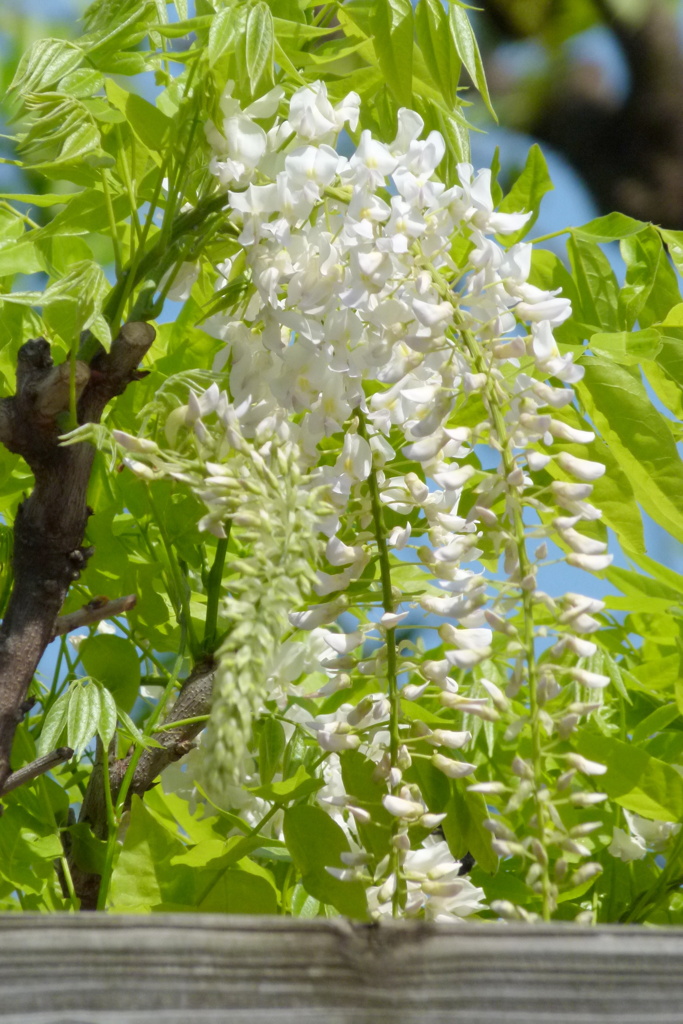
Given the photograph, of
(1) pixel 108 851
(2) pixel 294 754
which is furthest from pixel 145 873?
(2) pixel 294 754

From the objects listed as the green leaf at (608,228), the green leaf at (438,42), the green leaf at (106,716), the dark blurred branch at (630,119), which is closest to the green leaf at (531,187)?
the green leaf at (608,228)

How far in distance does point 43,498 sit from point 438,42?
0.98 ft

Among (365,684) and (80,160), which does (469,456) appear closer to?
(365,684)

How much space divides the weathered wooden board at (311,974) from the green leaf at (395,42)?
15.2 inches

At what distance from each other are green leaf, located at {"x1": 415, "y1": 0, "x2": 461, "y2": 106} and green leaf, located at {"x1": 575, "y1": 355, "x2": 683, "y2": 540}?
164mm

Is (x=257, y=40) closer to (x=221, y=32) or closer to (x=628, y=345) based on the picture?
(x=221, y=32)

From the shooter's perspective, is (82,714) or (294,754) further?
(294,754)

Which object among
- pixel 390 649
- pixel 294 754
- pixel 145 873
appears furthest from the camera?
pixel 294 754

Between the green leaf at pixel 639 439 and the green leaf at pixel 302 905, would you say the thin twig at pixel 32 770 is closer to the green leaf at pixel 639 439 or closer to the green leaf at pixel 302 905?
the green leaf at pixel 302 905

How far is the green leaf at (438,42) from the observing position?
20.1 inches

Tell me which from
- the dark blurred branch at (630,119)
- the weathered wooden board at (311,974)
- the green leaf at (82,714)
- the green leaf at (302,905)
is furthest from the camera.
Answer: the dark blurred branch at (630,119)

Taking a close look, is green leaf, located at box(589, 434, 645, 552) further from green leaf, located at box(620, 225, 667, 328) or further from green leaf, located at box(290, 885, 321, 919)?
green leaf, located at box(290, 885, 321, 919)

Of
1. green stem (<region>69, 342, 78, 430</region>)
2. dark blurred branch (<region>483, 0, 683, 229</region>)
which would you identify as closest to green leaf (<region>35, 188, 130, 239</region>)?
green stem (<region>69, 342, 78, 430</region>)

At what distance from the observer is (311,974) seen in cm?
30
